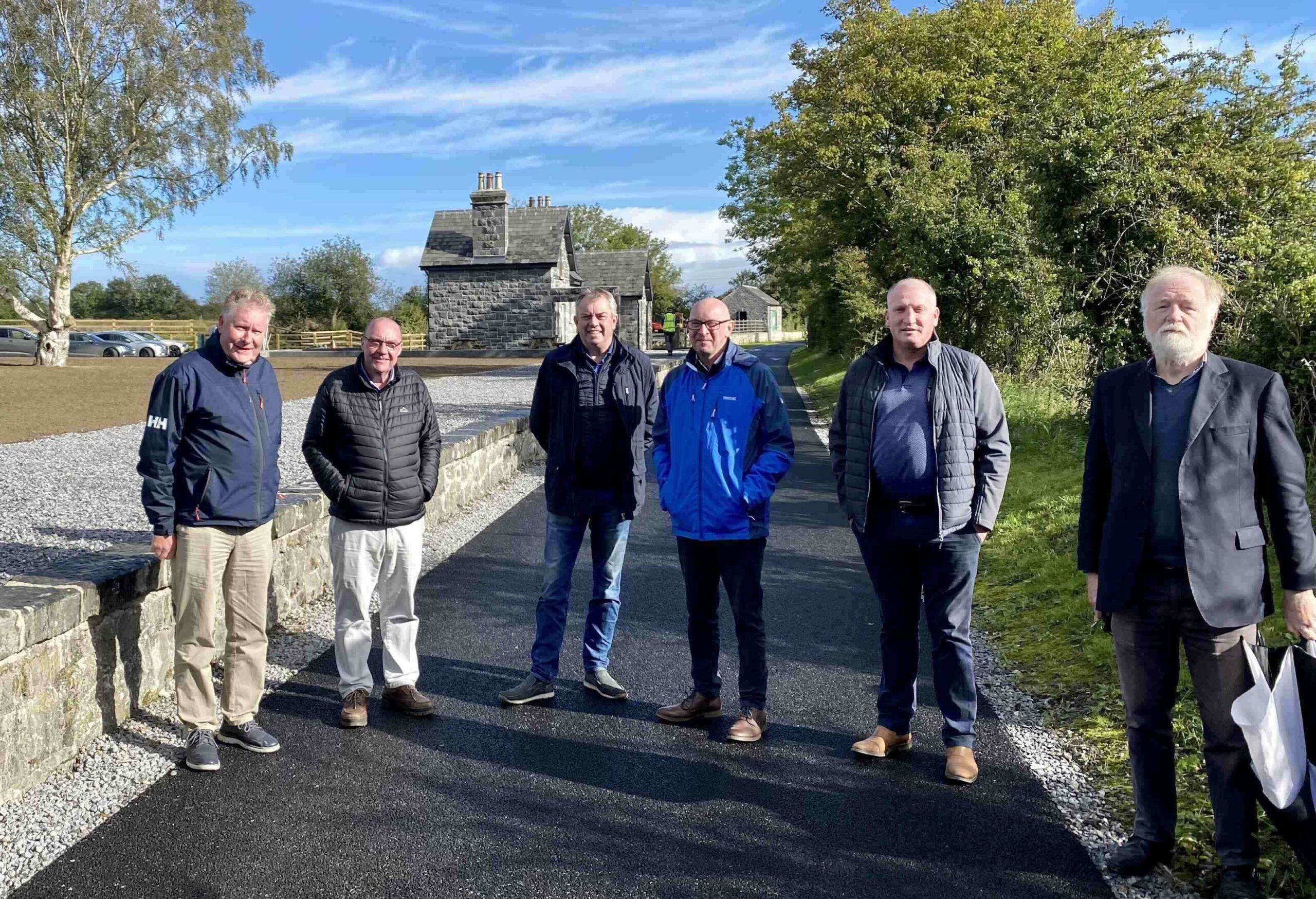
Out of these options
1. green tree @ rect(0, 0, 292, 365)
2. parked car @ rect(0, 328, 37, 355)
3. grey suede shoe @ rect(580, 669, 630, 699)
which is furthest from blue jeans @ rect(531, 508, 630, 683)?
parked car @ rect(0, 328, 37, 355)

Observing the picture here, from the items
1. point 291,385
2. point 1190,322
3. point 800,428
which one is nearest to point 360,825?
point 1190,322

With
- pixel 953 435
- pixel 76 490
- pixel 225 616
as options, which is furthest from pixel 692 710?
pixel 76 490

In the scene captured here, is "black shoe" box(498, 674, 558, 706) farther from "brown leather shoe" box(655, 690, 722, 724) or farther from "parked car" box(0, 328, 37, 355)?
"parked car" box(0, 328, 37, 355)

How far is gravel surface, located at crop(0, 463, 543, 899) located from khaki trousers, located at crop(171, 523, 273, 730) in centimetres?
23

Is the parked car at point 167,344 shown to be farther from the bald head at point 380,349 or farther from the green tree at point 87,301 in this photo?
the bald head at point 380,349

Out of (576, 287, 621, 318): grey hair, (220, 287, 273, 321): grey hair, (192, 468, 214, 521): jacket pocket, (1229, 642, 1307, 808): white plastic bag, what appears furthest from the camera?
(576, 287, 621, 318): grey hair

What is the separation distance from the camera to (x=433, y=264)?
47562 mm

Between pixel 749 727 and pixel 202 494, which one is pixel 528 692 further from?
pixel 202 494

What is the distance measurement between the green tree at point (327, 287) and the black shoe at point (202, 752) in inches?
2576

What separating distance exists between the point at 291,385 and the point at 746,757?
22.0 metres

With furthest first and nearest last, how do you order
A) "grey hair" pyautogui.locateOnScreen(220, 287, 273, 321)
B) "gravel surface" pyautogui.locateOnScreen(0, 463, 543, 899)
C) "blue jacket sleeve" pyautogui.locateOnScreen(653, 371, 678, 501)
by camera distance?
"blue jacket sleeve" pyautogui.locateOnScreen(653, 371, 678, 501) → "grey hair" pyautogui.locateOnScreen(220, 287, 273, 321) → "gravel surface" pyautogui.locateOnScreen(0, 463, 543, 899)

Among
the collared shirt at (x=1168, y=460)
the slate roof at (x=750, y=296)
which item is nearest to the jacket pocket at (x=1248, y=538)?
the collared shirt at (x=1168, y=460)

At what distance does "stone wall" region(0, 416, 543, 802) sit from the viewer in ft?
12.4

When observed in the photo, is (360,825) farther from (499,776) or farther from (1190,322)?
(1190,322)
